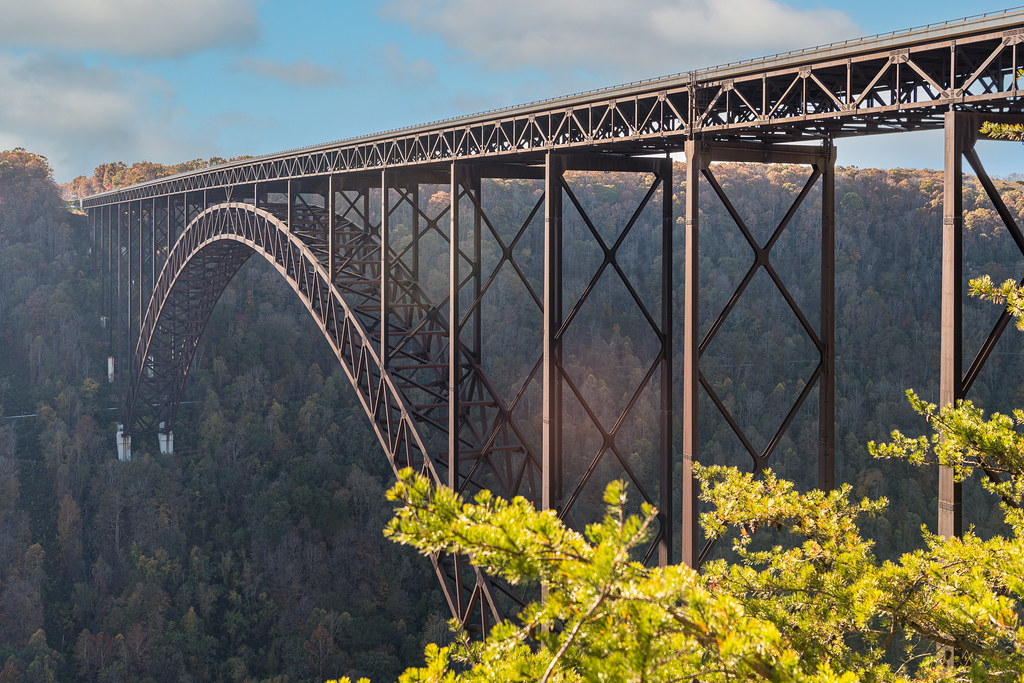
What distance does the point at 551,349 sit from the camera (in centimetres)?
1338

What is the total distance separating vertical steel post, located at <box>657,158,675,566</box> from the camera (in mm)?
12039

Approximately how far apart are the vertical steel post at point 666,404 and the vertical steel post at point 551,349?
165 centimetres


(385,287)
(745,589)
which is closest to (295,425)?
(385,287)

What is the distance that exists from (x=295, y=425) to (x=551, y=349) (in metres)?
38.6

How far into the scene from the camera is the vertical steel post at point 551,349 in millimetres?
13328

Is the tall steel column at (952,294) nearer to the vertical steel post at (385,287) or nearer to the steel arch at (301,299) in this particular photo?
the steel arch at (301,299)

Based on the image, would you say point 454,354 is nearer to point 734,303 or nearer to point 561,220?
point 561,220

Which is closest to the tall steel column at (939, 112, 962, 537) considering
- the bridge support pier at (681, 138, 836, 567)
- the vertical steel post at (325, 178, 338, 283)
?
the bridge support pier at (681, 138, 836, 567)

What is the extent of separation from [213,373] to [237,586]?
1622 cm

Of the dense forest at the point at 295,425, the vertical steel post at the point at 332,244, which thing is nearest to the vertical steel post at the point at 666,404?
the vertical steel post at the point at 332,244

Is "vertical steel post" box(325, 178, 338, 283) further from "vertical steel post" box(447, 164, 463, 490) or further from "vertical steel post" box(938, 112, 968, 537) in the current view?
"vertical steel post" box(938, 112, 968, 537)

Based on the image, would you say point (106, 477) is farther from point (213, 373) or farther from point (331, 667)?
point (331, 667)

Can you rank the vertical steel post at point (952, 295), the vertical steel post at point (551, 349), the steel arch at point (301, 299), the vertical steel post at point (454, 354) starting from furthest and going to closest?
the steel arch at point (301, 299), the vertical steel post at point (454, 354), the vertical steel post at point (551, 349), the vertical steel post at point (952, 295)

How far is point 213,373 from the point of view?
50500 millimetres
